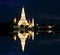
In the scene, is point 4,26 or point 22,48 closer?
point 22,48

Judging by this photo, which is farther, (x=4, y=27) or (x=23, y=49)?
(x=4, y=27)

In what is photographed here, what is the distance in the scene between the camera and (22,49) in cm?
3341

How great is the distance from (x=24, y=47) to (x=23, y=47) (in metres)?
0.48

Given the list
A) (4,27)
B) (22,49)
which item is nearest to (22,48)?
(22,49)

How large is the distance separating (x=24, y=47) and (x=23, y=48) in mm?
509

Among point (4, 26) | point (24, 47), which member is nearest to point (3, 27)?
point (4, 26)

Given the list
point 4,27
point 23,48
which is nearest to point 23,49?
point 23,48

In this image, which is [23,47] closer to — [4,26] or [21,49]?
[21,49]

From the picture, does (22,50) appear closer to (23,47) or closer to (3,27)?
(23,47)

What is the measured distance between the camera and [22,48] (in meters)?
33.3

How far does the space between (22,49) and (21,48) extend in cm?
39

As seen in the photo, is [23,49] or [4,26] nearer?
[23,49]

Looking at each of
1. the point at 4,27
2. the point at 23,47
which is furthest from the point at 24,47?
the point at 4,27

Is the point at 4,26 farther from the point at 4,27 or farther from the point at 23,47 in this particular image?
the point at 23,47
